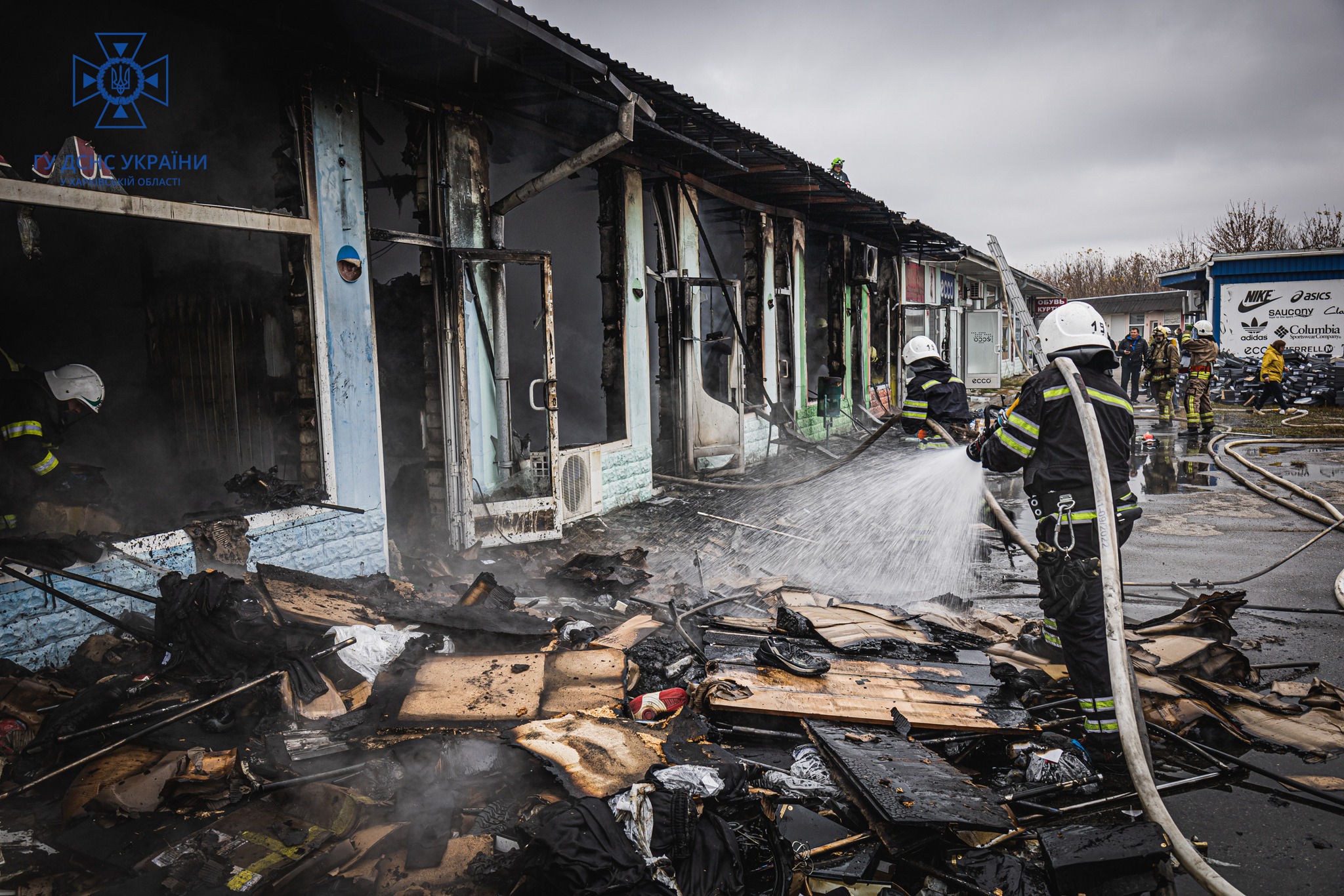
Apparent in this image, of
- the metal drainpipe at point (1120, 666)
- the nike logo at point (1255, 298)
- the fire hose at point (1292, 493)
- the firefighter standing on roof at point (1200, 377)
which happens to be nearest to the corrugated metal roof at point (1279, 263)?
the nike logo at point (1255, 298)

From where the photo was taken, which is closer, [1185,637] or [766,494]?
[1185,637]

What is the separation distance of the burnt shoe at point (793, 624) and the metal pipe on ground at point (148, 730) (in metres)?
2.82

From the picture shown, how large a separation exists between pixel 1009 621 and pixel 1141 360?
64.5ft

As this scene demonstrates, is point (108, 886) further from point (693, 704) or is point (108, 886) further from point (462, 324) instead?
point (462, 324)

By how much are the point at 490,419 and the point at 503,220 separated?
6.26 feet

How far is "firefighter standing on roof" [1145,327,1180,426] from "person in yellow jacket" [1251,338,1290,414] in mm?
4403

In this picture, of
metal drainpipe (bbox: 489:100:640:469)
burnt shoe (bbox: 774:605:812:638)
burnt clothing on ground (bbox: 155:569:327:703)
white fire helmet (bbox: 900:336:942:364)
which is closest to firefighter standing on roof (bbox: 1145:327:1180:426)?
white fire helmet (bbox: 900:336:942:364)

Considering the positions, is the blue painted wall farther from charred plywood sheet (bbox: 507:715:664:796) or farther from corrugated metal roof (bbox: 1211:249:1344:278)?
corrugated metal roof (bbox: 1211:249:1344:278)

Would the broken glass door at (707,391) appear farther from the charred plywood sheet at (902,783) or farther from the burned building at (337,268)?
the charred plywood sheet at (902,783)

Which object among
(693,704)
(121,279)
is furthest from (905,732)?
(121,279)

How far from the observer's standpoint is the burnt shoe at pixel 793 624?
4.97 metres

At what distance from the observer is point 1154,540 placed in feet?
26.1

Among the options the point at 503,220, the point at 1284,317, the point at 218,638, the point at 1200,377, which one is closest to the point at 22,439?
the point at 218,638

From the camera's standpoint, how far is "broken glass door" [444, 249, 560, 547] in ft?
22.3
